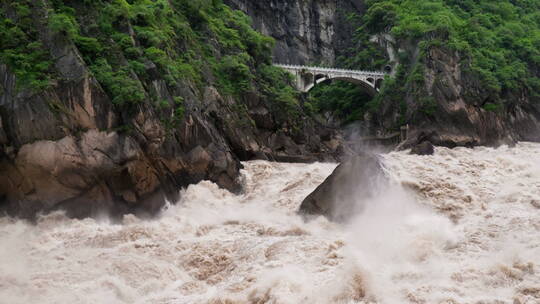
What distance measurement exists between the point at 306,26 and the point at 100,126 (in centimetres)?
4905

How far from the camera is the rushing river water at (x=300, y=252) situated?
12.9 m

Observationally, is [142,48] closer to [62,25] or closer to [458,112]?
[62,25]

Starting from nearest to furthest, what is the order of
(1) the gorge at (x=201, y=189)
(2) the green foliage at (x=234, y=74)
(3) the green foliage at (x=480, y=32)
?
(1) the gorge at (x=201, y=189) → (2) the green foliage at (x=234, y=74) → (3) the green foliage at (x=480, y=32)

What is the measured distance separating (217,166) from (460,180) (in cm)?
1230

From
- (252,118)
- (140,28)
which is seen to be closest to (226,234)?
(140,28)

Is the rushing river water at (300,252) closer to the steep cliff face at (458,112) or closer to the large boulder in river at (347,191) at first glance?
the large boulder in river at (347,191)

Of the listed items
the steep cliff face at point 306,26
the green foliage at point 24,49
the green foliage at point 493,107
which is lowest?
the green foliage at point 493,107

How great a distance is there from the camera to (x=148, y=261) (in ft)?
51.8

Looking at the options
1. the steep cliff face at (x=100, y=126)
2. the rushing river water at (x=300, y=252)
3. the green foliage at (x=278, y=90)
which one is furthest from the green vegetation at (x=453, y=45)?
the rushing river water at (x=300, y=252)

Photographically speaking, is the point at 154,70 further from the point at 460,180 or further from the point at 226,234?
the point at 460,180

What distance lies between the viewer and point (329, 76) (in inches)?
2092

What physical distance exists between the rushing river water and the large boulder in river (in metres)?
0.48

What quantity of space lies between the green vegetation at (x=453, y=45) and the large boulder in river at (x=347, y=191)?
91.8ft

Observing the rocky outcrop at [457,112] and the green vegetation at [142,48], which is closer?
the green vegetation at [142,48]
